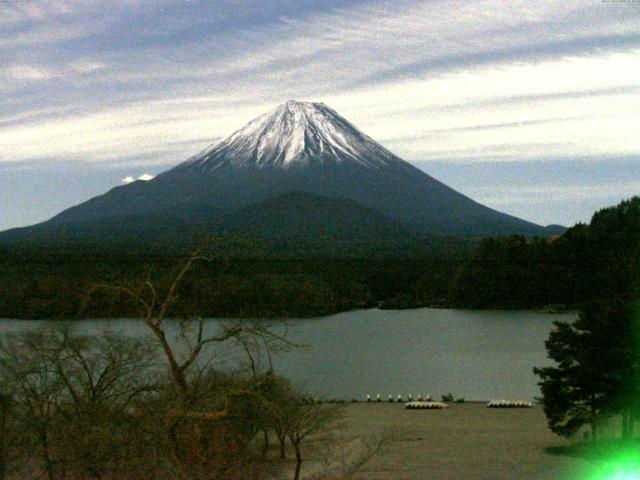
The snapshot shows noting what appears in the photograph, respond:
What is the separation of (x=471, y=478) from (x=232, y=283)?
2798 cm

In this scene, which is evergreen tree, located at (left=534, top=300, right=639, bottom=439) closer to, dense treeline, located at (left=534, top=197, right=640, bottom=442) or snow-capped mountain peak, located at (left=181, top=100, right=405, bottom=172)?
dense treeline, located at (left=534, top=197, right=640, bottom=442)

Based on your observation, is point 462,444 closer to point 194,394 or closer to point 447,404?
point 447,404

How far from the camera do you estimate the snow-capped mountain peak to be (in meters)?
87.4

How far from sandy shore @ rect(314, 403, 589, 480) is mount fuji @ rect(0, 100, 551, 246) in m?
58.6

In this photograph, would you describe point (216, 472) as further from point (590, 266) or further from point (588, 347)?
point (590, 266)

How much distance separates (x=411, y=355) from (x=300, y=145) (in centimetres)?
6396

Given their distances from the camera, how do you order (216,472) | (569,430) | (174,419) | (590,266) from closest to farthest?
(174,419) → (216,472) → (569,430) → (590,266)

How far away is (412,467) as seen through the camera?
10.7 meters

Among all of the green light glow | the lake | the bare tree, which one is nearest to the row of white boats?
the lake

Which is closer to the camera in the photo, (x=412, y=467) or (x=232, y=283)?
(x=412, y=467)

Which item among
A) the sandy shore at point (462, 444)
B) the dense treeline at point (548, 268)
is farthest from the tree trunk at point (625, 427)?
the dense treeline at point (548, 268)

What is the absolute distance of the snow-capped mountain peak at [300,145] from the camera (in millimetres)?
87350

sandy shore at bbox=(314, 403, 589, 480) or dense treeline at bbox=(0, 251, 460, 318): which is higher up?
dense treeline at bbox=(0, 251, 460, 318)

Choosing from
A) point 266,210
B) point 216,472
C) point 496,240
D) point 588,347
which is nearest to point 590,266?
point 496,240
